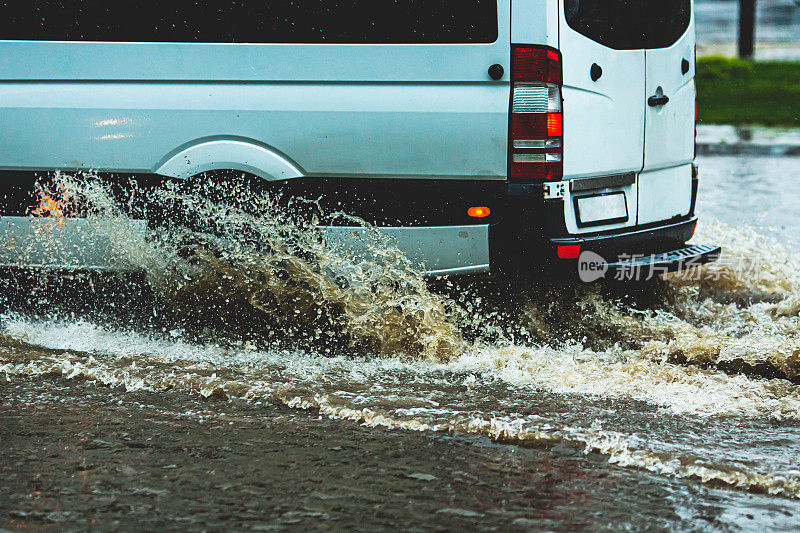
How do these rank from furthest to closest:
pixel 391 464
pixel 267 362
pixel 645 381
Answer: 1. pixel 267 362
2. pixel 645 381
3. pixel 391 464

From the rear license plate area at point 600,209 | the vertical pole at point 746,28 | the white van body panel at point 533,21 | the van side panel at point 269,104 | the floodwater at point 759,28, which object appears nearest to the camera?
the white van body panel at point 533,21

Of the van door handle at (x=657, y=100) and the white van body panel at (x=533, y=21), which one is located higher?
the white van body panel at (x=533, y=21)

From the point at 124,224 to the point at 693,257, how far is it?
10.0ft

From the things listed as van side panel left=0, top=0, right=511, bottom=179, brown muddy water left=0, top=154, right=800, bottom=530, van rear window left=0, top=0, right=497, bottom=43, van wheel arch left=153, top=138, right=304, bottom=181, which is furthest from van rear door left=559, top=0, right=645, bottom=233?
van wheel arch left=153, top=138, right=304, bottom=181

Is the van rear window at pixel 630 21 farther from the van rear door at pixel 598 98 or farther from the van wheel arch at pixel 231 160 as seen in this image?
the van wheel arch at pixel 231 160

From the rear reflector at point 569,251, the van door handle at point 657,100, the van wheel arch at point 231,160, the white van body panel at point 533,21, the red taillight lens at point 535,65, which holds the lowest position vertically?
the rear reflector at point 569,251

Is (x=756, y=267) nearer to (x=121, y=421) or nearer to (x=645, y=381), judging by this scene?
(x=645, y=381)

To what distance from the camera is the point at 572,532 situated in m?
3.26

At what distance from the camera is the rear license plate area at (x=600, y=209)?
16.8 ft

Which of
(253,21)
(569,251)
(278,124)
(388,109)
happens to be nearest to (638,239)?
(569,251)

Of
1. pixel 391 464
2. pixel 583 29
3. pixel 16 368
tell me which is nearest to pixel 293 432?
pixel 391 464

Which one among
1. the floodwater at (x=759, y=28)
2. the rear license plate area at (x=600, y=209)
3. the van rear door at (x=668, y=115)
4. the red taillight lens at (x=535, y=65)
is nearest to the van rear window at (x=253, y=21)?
the red taillight lens at (x=535, y=65)

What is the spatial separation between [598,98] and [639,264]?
0.88 m

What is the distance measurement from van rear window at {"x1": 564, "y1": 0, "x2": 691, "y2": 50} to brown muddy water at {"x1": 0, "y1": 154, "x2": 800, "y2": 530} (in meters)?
1.34
